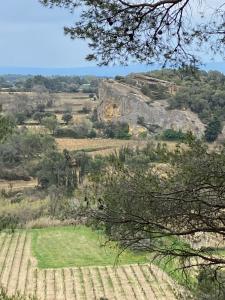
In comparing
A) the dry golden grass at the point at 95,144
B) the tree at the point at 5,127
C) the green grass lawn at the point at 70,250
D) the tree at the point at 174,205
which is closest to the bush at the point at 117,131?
the dry golden grass at the point at 95,144

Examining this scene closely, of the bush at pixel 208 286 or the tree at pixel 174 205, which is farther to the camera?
the bush at pixel 208 286

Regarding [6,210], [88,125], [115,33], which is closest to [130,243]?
[115,33]

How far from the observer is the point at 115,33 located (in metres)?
4.90

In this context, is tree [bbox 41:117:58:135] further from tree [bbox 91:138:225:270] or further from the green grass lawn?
tree [bbox 91:138:225:270]

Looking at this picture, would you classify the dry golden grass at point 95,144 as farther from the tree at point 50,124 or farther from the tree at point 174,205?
the tree at point 174,205

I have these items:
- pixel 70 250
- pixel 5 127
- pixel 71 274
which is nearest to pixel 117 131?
pixel 70 250

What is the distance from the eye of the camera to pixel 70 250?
23703 mm

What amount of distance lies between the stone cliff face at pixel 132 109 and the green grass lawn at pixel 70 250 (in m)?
26.6

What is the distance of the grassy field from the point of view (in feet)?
52.2

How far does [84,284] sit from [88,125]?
40.1 meters

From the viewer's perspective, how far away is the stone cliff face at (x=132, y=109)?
5431cm

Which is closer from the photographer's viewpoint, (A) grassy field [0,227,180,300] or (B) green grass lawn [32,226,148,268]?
(A) grassy field [0,227,180,300]

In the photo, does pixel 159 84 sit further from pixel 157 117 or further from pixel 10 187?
pixel 10 187

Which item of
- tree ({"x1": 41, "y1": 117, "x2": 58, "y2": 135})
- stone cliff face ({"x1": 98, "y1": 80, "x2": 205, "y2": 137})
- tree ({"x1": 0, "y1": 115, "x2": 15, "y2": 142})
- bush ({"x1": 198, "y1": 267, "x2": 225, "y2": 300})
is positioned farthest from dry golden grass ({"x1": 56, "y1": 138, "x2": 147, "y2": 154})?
bush ({"x1": 198, "y1": 267, "x2": 225, "y2": 300})
